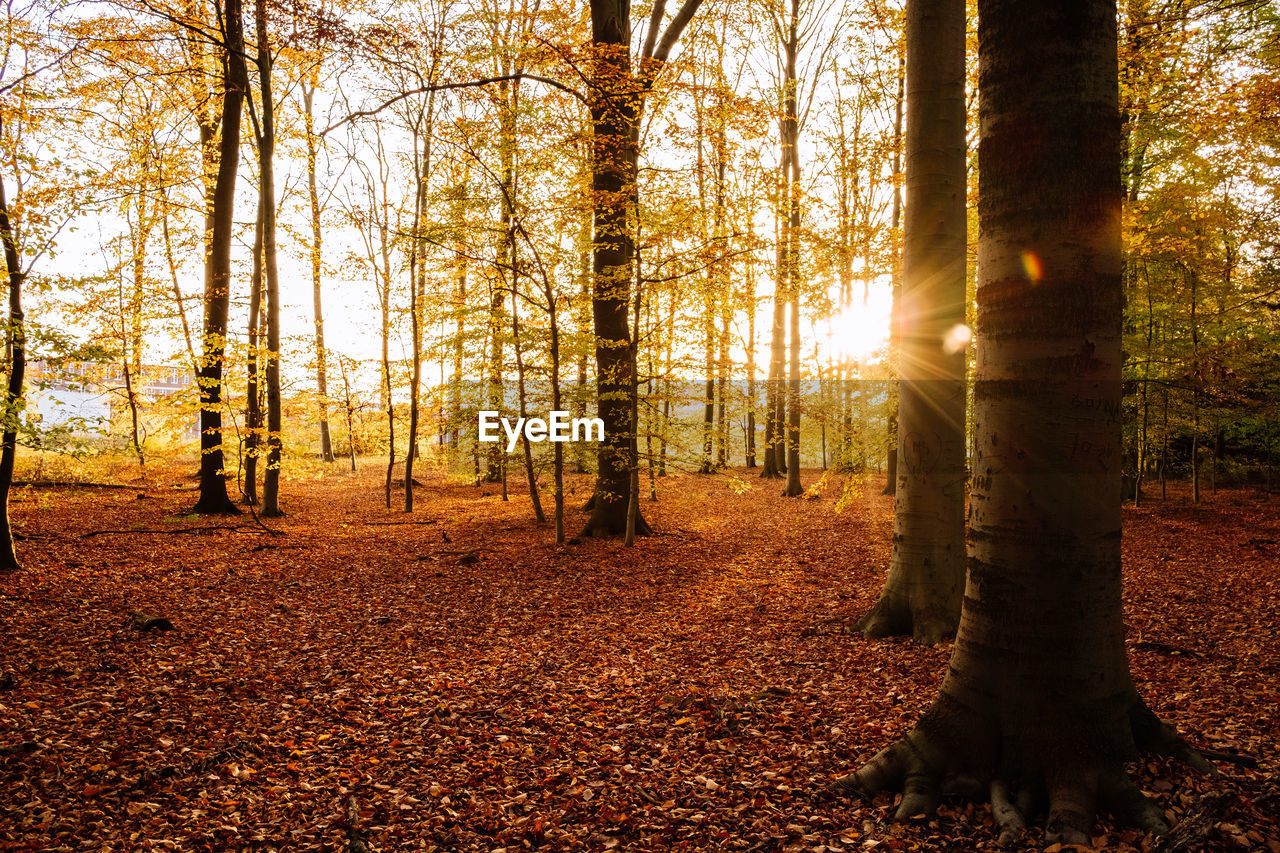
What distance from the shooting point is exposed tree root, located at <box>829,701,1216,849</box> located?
2414 mm

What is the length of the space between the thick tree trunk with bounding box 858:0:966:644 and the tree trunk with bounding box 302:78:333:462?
40.8 ft

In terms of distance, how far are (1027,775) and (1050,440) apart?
145cm

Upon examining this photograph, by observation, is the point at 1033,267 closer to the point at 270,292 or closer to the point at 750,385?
the point at 270,292

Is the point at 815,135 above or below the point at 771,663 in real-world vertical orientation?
above

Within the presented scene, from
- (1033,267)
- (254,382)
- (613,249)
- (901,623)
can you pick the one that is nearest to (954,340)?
(901,623)

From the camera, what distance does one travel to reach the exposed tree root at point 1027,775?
95.0 inches

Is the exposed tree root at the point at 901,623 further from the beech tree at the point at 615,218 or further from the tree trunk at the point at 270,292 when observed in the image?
the tree trunk at the point at 270,292

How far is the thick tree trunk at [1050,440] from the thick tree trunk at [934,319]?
2330 mm

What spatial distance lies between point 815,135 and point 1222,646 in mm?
16879

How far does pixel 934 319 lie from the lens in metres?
4.96

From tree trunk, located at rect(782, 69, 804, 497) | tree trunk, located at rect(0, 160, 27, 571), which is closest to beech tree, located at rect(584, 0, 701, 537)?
tree trunk, located at rect(782, 69, 804, 497)

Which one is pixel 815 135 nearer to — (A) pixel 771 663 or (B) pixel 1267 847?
(A) pixel 771 663

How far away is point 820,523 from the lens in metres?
11.9

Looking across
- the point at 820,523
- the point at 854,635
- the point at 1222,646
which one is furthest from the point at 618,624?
the point at 820,523
